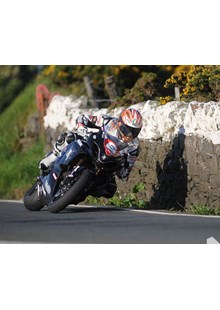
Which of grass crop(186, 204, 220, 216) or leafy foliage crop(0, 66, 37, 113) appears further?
leafy foliage crop(0, 66, 37, 113)

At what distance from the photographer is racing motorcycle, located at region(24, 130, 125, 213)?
11242mm

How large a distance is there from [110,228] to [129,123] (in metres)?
1.73

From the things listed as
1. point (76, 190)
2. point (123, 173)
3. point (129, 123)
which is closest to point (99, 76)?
point (123, 173)

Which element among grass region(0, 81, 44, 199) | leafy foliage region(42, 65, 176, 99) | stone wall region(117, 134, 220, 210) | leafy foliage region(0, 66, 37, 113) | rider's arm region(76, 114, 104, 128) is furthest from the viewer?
grass region(0, 81, 44, 199)

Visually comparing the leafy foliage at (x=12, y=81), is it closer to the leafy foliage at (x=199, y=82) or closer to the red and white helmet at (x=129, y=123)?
the leafy foliage at (x=199, y=82)

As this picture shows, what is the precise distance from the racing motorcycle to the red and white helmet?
200 mm

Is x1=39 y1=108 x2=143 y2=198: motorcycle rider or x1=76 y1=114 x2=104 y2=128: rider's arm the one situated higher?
x1=76 y1=114 x2=104 y2=128: rider's arm

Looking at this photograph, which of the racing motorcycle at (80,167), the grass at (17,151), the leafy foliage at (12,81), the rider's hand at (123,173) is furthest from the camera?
the grass at (17,151)

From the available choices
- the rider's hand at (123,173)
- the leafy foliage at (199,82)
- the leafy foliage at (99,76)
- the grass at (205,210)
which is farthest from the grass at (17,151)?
the grass at (205,210)

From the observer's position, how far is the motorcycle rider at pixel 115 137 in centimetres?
1130

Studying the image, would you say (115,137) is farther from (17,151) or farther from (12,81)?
(17,151)

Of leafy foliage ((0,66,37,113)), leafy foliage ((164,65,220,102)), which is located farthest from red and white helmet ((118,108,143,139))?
leafy foliage ((0,66,37,113))

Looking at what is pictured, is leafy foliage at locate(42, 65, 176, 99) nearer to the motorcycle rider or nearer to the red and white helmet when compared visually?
the motorcycle rider

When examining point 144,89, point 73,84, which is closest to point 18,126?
point 73,84
